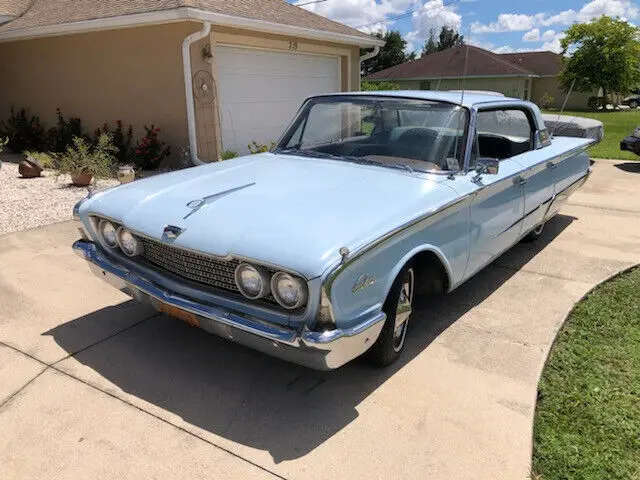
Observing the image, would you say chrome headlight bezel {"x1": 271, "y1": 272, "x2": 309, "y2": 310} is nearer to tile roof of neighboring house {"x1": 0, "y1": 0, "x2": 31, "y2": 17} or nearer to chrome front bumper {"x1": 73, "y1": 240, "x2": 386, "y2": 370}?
chrome front bumper {"x1": 73, "y1": 240, "x2": 386, "y2": 370}

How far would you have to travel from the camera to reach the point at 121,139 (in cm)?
1016

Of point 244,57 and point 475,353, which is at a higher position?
point 244,57

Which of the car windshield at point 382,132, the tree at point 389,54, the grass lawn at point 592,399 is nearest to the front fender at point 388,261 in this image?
the car windshield at point 382,132

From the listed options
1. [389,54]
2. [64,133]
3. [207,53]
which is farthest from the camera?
[389,54]

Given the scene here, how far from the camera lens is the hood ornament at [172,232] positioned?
2850mm

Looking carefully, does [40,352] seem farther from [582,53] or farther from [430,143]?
[582,53]

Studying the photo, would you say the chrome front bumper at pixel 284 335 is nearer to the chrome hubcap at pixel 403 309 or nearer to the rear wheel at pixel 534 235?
the chrome hubcap at pixel 403 309

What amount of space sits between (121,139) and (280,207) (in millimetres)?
8230

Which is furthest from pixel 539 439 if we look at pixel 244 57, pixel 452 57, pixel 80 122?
pixel 452 57

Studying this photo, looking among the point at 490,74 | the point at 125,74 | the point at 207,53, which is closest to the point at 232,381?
the point at 207,53

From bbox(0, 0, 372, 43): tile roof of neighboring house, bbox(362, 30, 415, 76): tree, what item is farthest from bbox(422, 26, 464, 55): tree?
bbox(0, 0, 372, 43): tile roof of neighboring house

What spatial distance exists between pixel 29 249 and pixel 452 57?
36.7 meters

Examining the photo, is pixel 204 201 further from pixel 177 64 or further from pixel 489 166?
pixel 177 64

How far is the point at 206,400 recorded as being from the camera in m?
2.96
